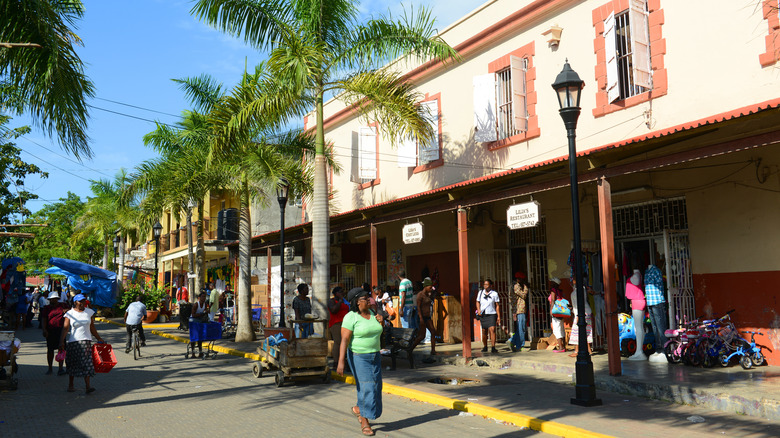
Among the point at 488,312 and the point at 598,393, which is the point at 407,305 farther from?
the point at 598,393

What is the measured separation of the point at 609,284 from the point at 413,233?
5.69 metres

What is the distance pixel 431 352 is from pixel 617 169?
242 inches

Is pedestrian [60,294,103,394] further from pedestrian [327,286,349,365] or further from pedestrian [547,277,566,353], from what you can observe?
pedestrian [547,277,566,353]

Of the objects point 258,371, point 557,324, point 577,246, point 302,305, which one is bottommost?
point 258,371

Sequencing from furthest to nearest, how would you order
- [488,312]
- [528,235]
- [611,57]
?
[528,235], [488,312], [611,57]

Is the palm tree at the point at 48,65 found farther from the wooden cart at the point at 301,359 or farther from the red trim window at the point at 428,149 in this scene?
the red trim window at the point at 428,149

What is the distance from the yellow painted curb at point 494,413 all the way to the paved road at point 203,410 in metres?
0.15

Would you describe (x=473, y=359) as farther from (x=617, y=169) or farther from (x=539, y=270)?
(x=617, y=169)

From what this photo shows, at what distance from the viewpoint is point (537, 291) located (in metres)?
15.1

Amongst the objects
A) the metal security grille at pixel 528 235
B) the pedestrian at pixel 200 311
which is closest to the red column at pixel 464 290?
the metal security grille at pixel 528 235

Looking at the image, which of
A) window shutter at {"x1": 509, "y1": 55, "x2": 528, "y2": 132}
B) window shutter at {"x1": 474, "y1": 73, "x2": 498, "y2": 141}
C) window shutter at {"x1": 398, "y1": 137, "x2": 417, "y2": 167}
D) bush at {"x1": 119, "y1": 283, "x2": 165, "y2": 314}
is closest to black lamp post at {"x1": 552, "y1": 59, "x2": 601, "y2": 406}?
window shutter at {"x1": 509, "y1": 55, "x2": 528, "y2": 132}

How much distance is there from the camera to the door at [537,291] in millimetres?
14934

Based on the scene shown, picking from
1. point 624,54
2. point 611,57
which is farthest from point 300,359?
point 624,54

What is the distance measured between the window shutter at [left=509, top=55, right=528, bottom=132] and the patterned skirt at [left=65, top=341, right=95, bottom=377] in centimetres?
1015
